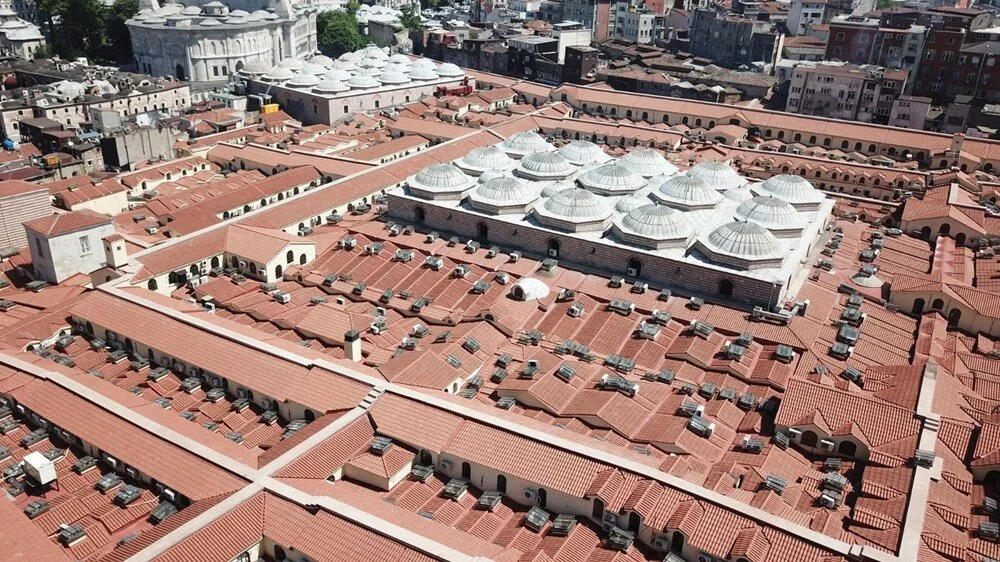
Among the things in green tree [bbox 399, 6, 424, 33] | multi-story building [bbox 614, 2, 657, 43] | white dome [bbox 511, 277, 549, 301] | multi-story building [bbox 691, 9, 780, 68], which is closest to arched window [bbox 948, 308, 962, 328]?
white dome [bbox 511, 277, 549, 301]

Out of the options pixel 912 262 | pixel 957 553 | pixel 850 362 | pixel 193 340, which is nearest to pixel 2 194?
pixel 193 340

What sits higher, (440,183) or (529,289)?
(440,183)

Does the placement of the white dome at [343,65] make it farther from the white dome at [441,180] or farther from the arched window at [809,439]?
the arched window at [809,439]

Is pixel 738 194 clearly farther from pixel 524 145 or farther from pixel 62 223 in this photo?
pixel 62 223

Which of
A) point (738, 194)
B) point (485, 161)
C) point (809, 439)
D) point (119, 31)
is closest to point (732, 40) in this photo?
point (738, 194)

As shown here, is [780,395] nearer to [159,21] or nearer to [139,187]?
[139,187]

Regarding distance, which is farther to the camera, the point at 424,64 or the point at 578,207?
the point at 424,64

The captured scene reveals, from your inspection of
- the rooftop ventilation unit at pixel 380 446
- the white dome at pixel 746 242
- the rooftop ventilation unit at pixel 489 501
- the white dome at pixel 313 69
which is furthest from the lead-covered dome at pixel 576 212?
the white dome at pixel 313 69

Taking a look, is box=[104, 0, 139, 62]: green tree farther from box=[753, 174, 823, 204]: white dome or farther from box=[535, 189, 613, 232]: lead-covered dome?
box=[753, 174, 823, 204]: white dome
